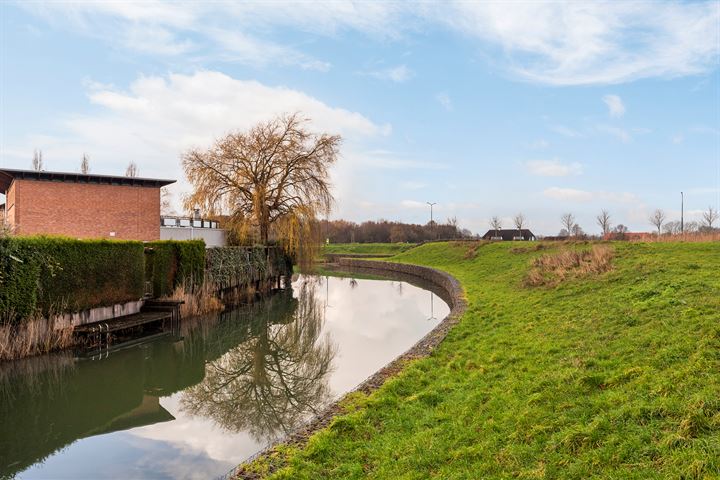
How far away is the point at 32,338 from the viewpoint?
10828mm

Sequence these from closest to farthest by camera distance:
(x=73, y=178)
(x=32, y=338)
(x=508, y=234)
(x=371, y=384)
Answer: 1. (x=371, y=384)
2. (x=32, y=338)
3. (x=73, y=178)
4. (x=508, y=234)

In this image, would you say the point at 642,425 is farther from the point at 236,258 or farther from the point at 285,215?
the point at 285,215

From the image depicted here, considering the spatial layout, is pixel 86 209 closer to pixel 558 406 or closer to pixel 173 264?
pixel 173 264

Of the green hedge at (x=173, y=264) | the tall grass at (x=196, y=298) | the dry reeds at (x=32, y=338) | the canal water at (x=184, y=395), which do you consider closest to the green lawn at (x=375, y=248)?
the tall grass at (x=196, y=298)

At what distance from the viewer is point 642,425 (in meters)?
4.07

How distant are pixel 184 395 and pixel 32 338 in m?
4.78

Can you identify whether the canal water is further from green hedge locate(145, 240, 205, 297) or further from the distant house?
the distant house

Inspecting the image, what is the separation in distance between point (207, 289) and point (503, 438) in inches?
652

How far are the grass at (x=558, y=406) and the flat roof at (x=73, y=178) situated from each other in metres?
23.0

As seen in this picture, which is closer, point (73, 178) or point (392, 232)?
point (73, 178)

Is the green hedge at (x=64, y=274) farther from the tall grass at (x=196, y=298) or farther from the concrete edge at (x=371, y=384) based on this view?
the concrete edge at (x=371, y=384)

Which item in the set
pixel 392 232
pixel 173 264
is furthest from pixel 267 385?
pixel 392 232

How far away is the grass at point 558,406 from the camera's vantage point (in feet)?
12.5

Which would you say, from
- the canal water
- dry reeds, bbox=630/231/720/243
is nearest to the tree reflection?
the canal water
